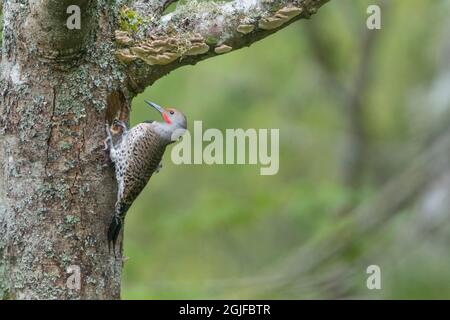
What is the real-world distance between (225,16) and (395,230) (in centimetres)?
588

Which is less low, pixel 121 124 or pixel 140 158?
pixel 140 158

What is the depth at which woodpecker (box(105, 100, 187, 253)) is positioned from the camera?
363cm

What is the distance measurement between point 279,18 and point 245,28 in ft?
0.51

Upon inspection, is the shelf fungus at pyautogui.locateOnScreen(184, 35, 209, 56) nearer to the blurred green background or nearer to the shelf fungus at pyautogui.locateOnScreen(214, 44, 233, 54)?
the shelf fungus at pyautogui.locateOnScreen(214, 44, 233, 54)

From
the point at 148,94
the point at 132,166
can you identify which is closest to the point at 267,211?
the point at 148,94

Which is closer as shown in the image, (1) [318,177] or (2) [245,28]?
(2) [245,28]

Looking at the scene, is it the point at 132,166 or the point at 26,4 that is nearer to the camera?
the point at 26,4

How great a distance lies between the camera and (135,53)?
11.7 feet

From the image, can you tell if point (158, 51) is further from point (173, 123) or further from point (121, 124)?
point (173, 123)

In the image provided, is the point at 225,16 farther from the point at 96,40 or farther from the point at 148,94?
the point at 148,94

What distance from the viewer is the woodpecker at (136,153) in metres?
3.63

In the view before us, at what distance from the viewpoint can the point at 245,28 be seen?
3518 mm

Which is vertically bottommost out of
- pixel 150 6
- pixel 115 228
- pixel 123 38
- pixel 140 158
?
pixel 115 228

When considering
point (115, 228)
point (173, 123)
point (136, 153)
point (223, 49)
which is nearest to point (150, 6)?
point (223, 49)
